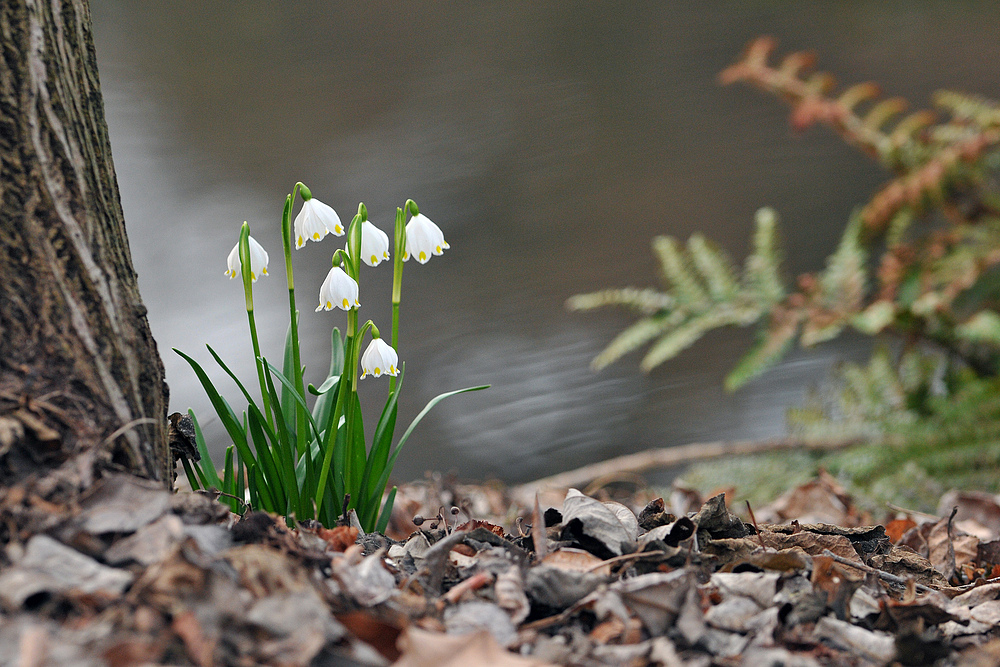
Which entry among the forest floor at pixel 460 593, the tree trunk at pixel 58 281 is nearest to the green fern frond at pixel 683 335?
the forest floor at pixel 460 593

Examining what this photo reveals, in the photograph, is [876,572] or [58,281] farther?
[876,572]

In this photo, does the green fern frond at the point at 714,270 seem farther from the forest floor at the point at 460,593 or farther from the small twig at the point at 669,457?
the forest floor at the point at 460,593

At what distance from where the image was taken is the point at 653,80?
367 centimetres

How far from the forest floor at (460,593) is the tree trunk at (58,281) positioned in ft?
0.23

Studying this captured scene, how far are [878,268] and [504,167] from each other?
1.67 metres

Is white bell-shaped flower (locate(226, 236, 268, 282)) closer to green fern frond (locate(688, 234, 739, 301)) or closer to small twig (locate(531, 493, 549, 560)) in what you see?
small twig (locate(531, 493, 549, 560))

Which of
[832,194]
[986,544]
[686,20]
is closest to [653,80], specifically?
[686,20]

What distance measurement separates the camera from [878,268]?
2561 mm

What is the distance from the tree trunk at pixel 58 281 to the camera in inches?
25.5

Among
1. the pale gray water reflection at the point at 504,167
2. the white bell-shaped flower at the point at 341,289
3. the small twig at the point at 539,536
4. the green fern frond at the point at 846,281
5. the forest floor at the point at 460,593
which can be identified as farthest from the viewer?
the pale gray water reflection at the point at 504,167

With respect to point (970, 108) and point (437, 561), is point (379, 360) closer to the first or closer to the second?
point (437, 561)

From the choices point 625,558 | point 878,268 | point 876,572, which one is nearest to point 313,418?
point 625,558

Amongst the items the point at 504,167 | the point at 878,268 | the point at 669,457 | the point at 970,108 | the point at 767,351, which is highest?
the point at 504,167

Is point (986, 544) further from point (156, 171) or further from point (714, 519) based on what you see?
point (156, 171)
